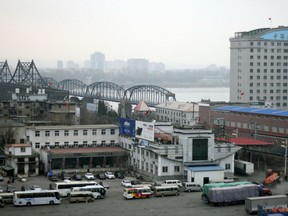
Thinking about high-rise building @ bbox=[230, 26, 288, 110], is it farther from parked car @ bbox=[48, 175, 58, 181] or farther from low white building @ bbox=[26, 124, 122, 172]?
parked car @ bbox=[48, 175, 58, 181]

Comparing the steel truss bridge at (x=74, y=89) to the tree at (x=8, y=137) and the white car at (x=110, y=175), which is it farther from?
the white car at (x=110, y=175)

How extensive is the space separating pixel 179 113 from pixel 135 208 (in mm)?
17124

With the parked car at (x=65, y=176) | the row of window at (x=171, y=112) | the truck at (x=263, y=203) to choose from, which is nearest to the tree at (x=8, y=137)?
the parked car at (x=65, y=176)

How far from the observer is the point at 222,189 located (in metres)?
11.1

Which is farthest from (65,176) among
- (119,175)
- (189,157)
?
(189,157)

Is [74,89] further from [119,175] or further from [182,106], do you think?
[119,175]

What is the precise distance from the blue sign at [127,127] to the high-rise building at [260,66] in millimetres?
15173

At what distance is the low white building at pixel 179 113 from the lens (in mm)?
26438

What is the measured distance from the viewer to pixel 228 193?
1109cm

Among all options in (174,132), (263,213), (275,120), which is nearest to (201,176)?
(174,132)

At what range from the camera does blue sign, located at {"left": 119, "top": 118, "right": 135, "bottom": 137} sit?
1553 centimetres

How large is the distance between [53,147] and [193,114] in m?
10.1

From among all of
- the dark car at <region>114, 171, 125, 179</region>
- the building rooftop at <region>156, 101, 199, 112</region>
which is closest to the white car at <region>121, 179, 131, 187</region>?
the dark car at <region>114, 171, 125, 179</region>

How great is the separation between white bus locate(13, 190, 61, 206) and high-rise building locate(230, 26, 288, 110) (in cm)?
2028
